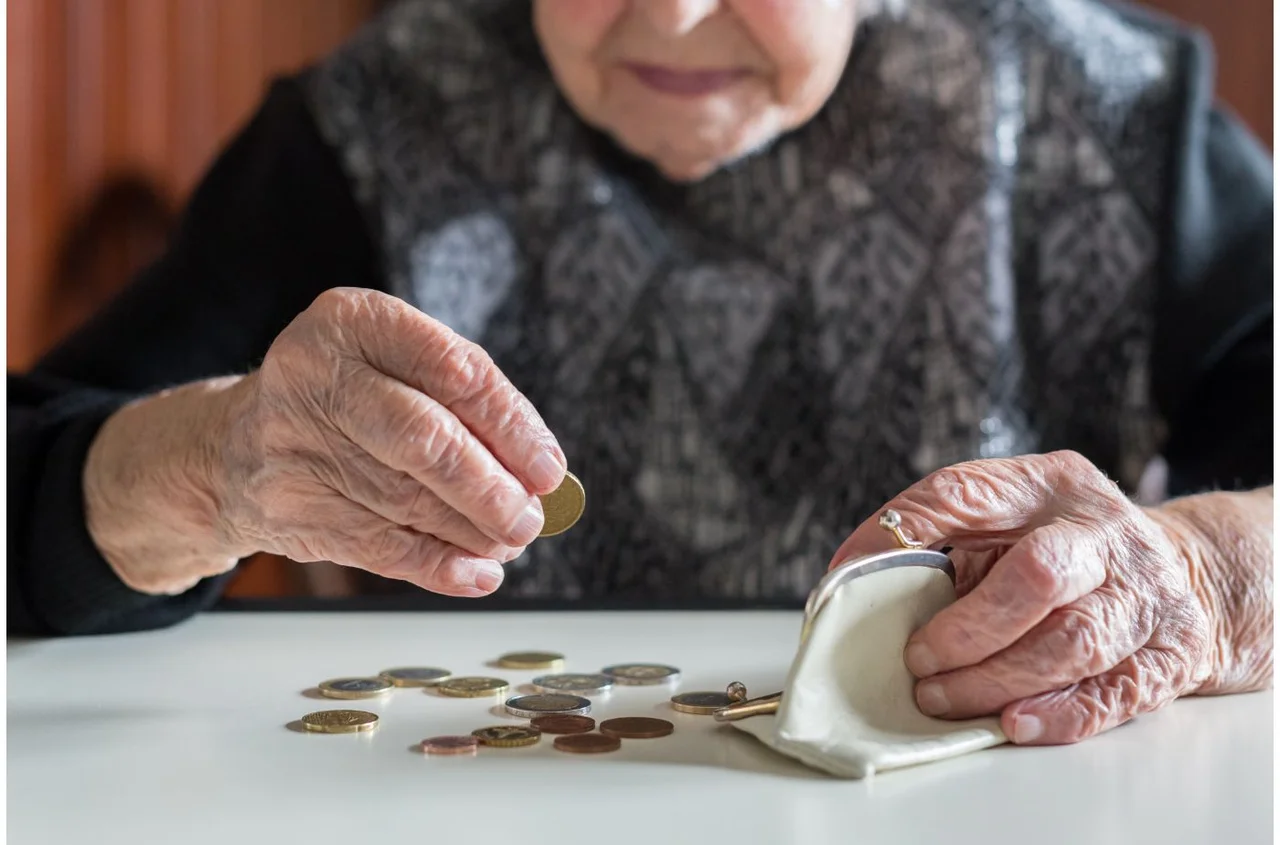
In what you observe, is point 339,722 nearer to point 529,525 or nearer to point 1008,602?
point 529,525

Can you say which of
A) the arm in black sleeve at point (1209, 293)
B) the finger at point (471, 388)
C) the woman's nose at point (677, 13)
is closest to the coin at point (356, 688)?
the finger at point (471, 388)

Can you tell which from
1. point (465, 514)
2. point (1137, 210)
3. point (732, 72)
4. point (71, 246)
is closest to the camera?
point (465, 514)

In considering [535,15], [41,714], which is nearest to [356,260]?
[535,15]

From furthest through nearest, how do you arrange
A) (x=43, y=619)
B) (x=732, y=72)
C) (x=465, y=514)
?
(x=732, y=72)
(x=43, y=619)
(x=465, y=514)

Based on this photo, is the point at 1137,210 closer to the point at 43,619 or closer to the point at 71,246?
the point at 43,619

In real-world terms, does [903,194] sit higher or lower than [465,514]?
higher

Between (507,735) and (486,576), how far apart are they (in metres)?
0.09

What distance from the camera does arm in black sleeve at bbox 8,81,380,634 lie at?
1212 millimetres

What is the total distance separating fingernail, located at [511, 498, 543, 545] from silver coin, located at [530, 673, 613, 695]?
163 millimetres

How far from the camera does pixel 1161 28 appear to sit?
150 centimetres

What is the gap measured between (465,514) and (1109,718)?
39cm

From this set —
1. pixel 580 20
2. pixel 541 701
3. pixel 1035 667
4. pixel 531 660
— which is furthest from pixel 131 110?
pixel 1035 667

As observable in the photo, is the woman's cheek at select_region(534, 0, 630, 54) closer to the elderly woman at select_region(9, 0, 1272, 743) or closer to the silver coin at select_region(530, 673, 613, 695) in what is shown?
the elderly woman at select_region(9, 0, 1272, 743)

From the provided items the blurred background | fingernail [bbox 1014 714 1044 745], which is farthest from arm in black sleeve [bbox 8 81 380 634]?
fingernail [bbox 1014 714 1044 745]
